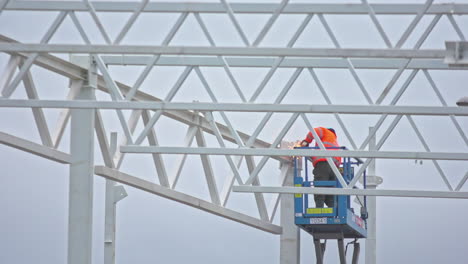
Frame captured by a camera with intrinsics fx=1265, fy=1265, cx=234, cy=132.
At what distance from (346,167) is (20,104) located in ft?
29.7

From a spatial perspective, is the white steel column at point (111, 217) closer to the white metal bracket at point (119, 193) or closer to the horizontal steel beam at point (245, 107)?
the white metal bracket at point (119, 193)

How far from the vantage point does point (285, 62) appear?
23625 millimetres

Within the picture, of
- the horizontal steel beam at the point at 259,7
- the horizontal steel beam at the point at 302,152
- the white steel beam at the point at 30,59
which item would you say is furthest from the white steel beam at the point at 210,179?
the horizontal steel beam at the point at 259,7

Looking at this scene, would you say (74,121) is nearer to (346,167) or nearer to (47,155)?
(47,155)

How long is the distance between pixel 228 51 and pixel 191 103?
1.52 m

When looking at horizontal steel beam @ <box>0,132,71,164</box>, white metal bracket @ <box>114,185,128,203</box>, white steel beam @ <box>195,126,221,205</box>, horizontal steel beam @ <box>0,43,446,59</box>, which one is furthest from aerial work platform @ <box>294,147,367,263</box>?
horizontal steel beam @ <box>0,43,446,59</box>

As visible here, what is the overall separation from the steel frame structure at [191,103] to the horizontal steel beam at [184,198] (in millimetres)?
25

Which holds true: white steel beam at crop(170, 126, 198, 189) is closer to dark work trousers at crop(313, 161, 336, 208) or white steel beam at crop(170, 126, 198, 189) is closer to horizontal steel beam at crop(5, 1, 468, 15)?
dark work trousers at crop(313, 161, 336, 208)

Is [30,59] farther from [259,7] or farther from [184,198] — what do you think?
[184,198]

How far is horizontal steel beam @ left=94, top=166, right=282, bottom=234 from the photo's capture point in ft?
80.3

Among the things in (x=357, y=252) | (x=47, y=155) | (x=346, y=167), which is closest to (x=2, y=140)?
(x=47, y=155)

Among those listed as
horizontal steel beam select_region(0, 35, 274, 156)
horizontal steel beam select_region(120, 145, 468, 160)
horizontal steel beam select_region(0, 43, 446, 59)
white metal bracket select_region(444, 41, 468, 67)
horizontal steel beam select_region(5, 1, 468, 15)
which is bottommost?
horizontal steel beam select_region(120, 145, 468, 160)

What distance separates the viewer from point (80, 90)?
2319 centimetres

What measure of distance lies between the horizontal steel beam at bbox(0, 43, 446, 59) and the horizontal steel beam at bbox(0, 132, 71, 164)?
86.3 inches
